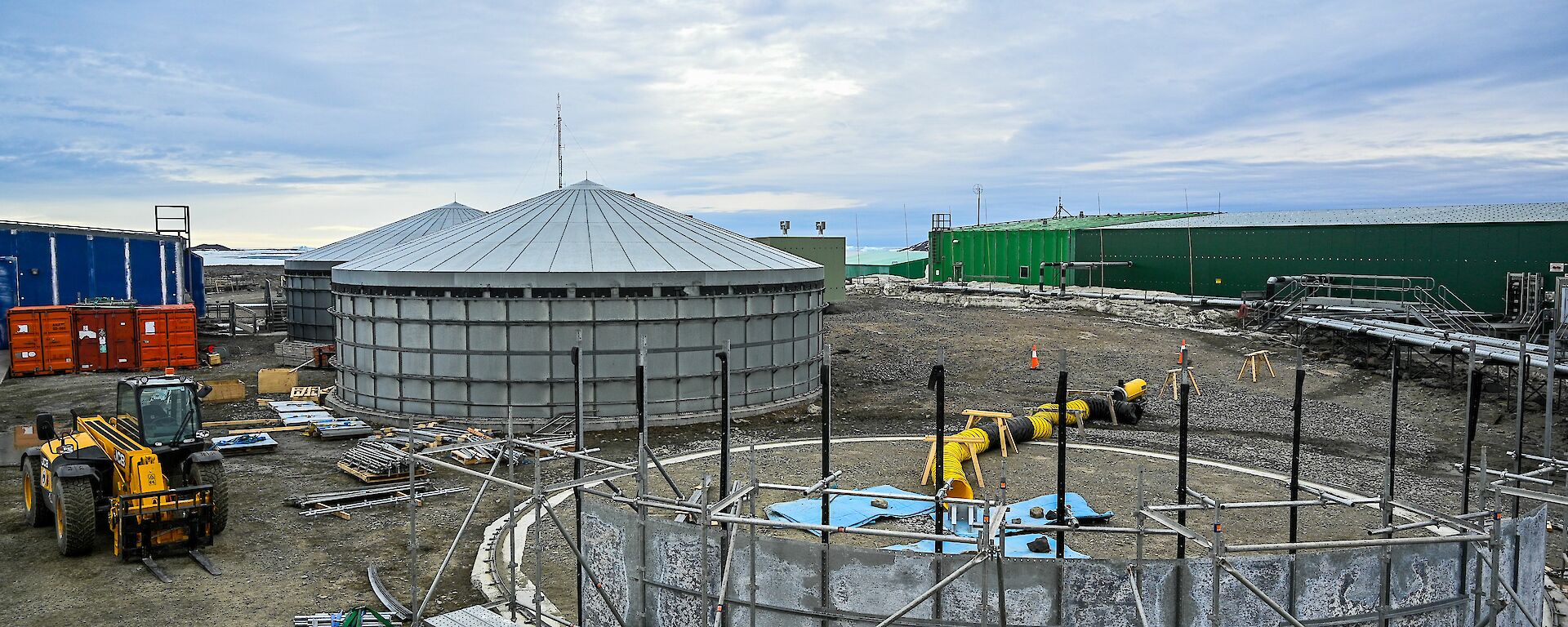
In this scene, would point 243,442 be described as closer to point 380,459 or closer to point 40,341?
point 380,459

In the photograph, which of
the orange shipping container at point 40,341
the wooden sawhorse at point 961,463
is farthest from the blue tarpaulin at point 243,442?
the orange shipping container at point 40,341

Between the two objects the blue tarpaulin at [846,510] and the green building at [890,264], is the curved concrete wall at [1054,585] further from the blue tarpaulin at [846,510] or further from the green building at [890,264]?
the green building at [890,264]

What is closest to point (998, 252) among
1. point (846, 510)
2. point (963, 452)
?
point (963, 452)

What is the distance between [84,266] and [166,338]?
37.6 ft

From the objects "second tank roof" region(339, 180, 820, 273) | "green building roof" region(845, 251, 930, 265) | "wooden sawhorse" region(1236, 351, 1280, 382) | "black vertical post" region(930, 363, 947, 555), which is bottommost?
"wooden sawhorse" region(1236, 351, 1280, 382)

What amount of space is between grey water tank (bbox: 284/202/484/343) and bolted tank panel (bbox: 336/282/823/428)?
16903 millimetres

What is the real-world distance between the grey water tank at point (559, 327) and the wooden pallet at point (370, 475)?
17.4 feet

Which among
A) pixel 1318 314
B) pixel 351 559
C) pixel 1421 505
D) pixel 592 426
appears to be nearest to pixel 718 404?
pixel 592 426

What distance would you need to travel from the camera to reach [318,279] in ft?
146

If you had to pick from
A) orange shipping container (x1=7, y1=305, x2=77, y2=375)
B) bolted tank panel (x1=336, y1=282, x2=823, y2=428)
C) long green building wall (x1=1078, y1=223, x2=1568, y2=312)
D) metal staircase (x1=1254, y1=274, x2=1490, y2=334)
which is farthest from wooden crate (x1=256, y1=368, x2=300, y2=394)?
long green building wall (x1=1078, y1=223, x2=1568, y2=312)

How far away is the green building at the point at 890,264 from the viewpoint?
10756cm

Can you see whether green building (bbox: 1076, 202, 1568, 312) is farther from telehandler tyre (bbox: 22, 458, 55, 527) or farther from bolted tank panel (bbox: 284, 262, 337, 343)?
telehandler tyre (bbox: 22, 458, 55, 527)

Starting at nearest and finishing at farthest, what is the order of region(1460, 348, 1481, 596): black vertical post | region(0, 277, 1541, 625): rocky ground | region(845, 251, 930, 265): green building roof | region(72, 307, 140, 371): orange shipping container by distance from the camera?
region(1460, 348, 1481, 596): black vertical post → region(0, 277, 1541, 625): rocky ground → region(72, 307, 140, 371): orange shipping container → region(845, 251, 930, 265): green building roof

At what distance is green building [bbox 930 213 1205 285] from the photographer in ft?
239
